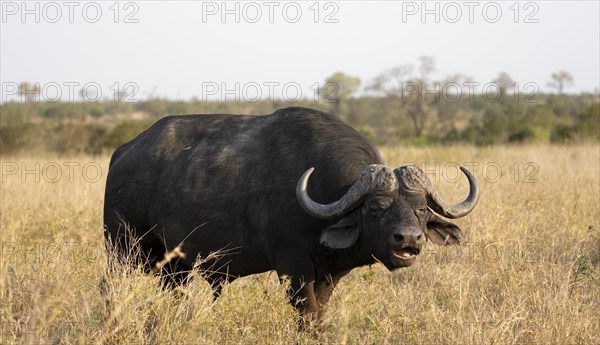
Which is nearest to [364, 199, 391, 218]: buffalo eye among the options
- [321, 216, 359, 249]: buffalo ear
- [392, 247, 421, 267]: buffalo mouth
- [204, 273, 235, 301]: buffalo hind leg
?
[321, 216, 359, 249]: buffalo ear

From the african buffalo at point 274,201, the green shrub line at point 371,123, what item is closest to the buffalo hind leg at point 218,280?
the african buffalo at point 274,201

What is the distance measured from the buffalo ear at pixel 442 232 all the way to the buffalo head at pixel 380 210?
0.20m

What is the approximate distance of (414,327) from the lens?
546 cm

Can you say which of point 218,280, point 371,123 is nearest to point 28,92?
point 218,280

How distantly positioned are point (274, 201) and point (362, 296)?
3.43ft

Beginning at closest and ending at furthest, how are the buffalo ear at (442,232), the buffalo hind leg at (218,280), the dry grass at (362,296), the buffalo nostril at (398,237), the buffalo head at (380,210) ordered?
the dry grass at (362,296) < the buffalo nostril at (398,237) < the buffalo head at (380,210) < the buffalo ear at (442,232) < the buffalo hind leg at (218,280)

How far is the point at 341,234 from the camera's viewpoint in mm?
5758

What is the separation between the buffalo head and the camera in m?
5.49

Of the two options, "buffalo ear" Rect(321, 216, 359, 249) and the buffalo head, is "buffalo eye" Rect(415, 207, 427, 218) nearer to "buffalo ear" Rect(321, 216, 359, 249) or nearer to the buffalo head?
the buffalo head

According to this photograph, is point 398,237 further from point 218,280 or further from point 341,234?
point 218,280

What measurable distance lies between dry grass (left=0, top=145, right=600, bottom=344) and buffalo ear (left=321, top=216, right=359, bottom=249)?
1.41ft

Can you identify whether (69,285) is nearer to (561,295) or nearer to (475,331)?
(475,331)

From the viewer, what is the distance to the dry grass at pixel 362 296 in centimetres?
521

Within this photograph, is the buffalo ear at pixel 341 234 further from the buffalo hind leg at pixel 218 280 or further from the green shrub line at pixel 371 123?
the green shrub line at pixel 371 123
